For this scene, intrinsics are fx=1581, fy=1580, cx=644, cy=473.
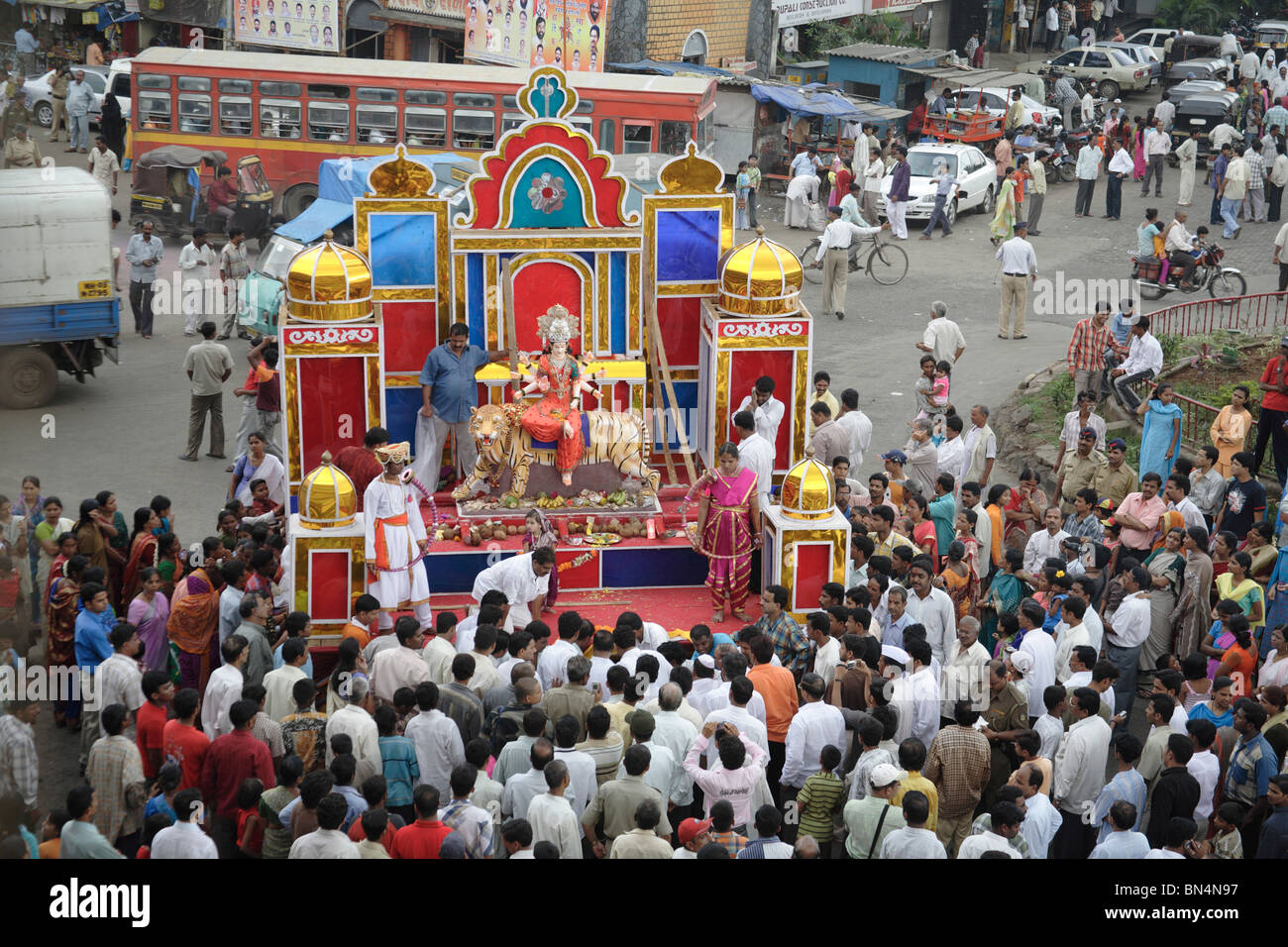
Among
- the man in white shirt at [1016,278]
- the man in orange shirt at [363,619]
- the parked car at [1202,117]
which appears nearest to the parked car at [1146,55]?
the parked car at [1202,117]

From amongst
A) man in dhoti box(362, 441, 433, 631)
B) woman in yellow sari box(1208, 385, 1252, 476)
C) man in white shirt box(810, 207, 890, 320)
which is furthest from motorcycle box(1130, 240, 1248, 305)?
man in dhoti box(362, 441, 433, 631)

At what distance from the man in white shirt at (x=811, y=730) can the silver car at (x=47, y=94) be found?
24089 mm

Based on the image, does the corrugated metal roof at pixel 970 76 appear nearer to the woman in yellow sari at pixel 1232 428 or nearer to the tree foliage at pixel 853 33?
the tree foliage at pixel 853 33

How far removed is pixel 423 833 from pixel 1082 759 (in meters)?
3.93

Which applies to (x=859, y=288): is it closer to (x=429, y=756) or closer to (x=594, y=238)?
(x=594, y=238)

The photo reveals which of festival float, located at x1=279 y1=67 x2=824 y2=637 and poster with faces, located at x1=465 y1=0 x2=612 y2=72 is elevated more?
poster with faces, located at x1=465 y1=0 x2=612 y2=72

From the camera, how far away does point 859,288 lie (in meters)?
23.6

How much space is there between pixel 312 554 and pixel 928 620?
461cm

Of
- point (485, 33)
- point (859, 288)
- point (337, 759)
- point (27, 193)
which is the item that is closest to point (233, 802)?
point (337, 759)

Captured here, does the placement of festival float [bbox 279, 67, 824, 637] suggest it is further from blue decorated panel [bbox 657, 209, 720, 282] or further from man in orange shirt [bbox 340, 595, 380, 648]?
man in orange shirt [bbox 340, 595, 380, 648]

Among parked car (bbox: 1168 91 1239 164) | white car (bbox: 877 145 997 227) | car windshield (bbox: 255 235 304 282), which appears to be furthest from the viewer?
parked car (bbox: 1168 91 1239 164)

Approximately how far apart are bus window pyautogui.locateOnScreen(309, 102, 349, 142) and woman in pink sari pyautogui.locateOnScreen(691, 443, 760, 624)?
47.1 feet

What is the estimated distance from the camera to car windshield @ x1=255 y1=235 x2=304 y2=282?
66.0 ft

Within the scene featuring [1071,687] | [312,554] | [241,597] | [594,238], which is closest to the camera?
[1071,687]
